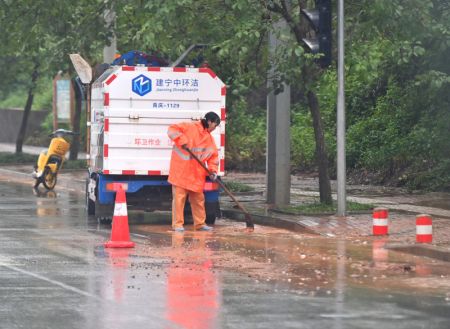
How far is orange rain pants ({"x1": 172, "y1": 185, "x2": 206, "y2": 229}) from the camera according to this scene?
1748 cm

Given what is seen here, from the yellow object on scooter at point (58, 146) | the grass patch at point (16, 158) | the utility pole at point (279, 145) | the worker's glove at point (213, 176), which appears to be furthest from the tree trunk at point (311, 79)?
the grass patch at point (16, 158)

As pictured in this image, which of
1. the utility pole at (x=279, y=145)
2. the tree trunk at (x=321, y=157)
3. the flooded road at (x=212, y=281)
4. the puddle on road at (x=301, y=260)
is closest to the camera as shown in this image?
the flooded road at (x=212, y=281)

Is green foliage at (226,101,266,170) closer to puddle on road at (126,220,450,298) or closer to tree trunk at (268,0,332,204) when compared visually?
tree trunk at (268,0,332,204)

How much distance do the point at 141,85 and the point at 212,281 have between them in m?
6.97

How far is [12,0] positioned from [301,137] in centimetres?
969

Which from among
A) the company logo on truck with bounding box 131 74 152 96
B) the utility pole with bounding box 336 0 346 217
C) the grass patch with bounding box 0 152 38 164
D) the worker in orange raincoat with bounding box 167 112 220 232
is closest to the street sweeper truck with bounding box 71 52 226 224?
the company logo on truck with bounding box 131 74 152 96

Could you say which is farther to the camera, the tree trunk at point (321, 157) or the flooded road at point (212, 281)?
the tree trunk at point (321, 157)

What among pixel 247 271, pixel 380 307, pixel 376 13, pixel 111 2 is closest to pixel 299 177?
pixel 111 2

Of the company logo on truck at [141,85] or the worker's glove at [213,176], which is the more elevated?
the company logo on truck at [141,85]

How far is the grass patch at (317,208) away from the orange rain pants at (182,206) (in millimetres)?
1989

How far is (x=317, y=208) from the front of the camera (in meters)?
19.4

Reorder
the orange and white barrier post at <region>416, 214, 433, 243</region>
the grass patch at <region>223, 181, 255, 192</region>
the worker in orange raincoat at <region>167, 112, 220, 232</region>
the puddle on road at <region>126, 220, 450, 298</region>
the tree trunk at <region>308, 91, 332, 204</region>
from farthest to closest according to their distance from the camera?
the grass patch at <region>223, 181, 255, 192</region> < the tree trunk at <region>308, 91, 332, 204</region> < the worker in orange raincoat at <region>167, 112, 220, 232</region> < the orange and white barrier post at <region>416, 214, 433, 243</region> < the puddle on road at <region>126, 220, 450, 298</region>

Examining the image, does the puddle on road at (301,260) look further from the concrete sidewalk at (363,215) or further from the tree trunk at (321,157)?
the tree trunk at (321,157)

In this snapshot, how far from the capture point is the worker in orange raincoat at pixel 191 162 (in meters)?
17.4
